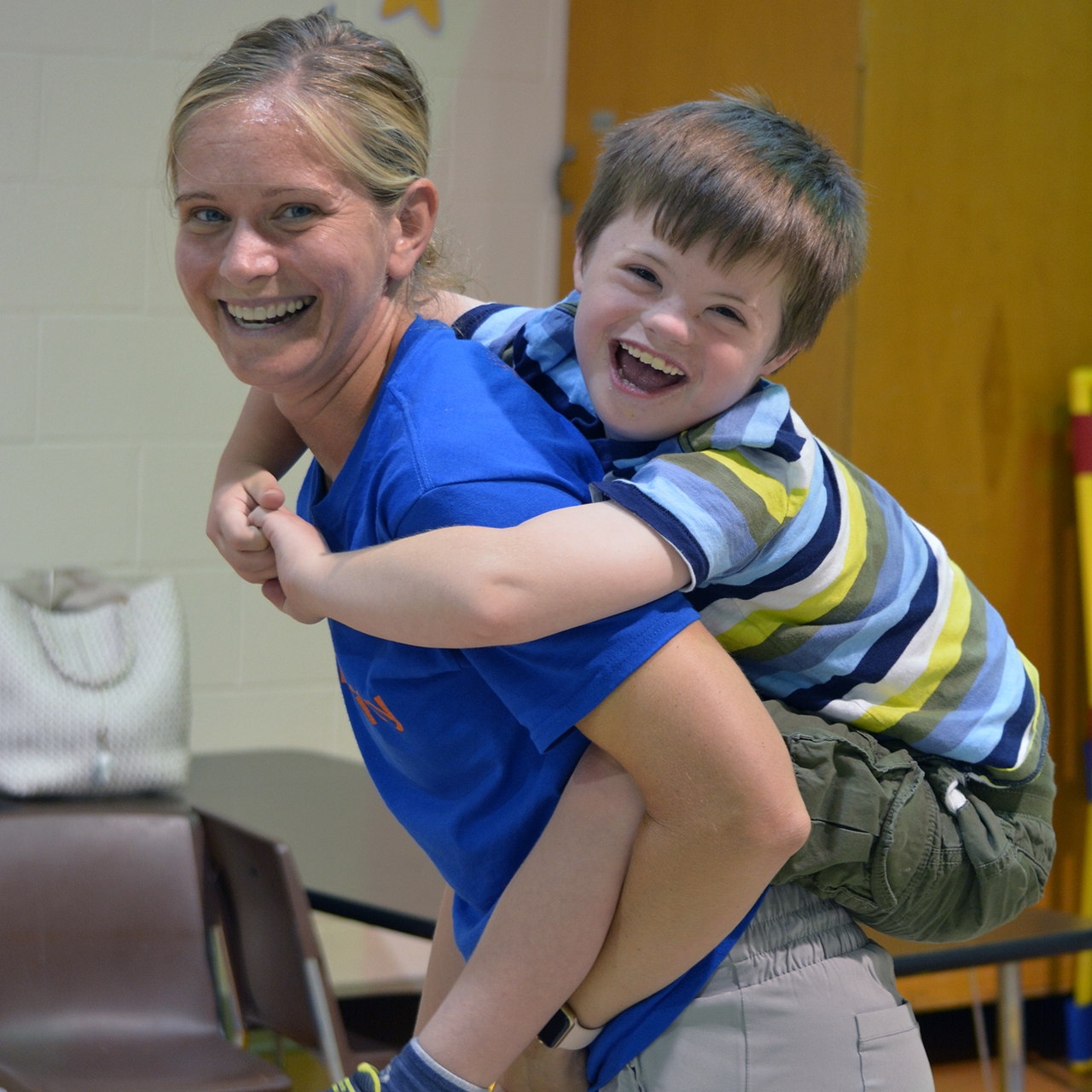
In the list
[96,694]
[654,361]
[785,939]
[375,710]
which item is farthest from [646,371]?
[96,694]

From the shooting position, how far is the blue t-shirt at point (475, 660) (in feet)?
3.00

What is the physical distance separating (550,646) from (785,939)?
317mm

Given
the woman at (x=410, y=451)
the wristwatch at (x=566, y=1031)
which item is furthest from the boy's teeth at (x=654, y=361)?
the wristwatch at (x=566, y=1031)

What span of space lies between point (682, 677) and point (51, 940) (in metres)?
1.78

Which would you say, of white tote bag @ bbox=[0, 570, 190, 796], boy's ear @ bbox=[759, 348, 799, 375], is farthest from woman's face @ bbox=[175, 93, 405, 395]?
white tote bag @ bbox=[0, 570, 190, 796]

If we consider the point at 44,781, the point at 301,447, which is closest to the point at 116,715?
the point at 44,781

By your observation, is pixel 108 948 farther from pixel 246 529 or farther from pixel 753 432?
pixel 753 432

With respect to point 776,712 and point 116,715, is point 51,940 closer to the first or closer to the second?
point 116,715

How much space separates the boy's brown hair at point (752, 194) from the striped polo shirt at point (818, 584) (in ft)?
0.33

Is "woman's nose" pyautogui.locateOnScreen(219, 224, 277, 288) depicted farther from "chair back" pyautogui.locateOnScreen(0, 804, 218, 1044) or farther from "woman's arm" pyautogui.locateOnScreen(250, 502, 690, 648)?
"chair back" pyautogui.locateOnScreen(0, 804, 218, 1044)

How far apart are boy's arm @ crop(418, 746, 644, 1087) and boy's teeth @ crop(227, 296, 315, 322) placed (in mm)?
415

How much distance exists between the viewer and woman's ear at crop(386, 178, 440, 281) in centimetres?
108

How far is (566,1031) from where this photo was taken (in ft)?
3.32

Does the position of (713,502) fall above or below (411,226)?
below
